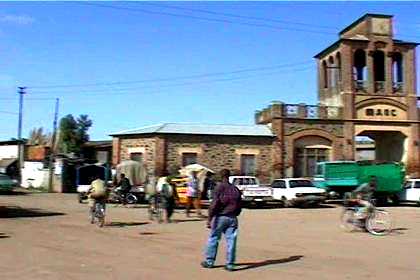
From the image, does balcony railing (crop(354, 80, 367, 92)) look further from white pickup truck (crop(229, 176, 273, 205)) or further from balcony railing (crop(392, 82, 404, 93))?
white pickup truck (crop(229, 176, 273, 205))

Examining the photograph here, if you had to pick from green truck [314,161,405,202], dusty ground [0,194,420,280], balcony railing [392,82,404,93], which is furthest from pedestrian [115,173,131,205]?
balcony railing [392,82,404,93]

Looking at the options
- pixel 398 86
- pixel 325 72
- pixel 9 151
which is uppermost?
pixel 325 72

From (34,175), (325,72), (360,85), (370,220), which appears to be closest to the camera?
(370,220)

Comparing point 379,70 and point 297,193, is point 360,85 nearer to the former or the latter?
point 379,70

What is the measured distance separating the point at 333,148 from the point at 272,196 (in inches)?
502

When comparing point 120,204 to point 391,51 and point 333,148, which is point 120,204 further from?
point 391,51

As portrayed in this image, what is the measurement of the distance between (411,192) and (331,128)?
31.6 ft

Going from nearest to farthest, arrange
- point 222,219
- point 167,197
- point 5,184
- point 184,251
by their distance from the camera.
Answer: point 222,219
point 184,251
point 167,197
point 5,184

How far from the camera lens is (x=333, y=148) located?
43.5 meters

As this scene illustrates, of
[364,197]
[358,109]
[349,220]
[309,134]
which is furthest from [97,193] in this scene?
[358,109]

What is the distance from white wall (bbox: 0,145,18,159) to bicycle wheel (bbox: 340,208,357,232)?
43719 mm

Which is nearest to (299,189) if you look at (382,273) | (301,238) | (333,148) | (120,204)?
(120,204)

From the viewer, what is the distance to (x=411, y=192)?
3522 centimetres

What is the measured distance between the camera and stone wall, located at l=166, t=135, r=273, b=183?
41625 millimetres
